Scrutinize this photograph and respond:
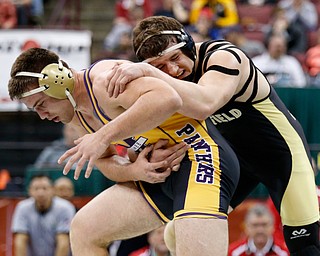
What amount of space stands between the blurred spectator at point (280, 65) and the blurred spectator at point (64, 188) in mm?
2659

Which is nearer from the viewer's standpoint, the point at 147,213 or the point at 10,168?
the point at 147,213

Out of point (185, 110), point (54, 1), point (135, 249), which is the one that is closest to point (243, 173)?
point (185, 110)

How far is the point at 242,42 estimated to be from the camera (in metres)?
10.2

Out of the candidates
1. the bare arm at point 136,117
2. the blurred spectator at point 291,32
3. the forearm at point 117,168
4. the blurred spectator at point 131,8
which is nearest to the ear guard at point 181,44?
the bare arm at point 136,117

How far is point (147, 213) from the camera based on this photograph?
15.4 feet

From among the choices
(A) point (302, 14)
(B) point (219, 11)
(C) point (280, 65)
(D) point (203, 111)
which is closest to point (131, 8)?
(B) point (219, 11)

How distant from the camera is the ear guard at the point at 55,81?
441cm

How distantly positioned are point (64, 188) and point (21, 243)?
25.6 inches

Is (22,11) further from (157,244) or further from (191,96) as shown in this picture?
(191,96)

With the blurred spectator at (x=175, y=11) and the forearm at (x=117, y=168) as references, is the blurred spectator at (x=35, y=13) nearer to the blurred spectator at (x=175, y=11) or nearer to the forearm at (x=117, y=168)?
the blurred spectator at (x=175, y=11)

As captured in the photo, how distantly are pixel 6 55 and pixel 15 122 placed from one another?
0.86m

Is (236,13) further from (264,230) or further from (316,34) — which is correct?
(264,230)

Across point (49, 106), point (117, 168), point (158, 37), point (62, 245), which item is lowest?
point (62, 245)

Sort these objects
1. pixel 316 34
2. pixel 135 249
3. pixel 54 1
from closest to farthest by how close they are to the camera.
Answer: pixel 135 249 < pixel 316 34 < pixel 54 1
